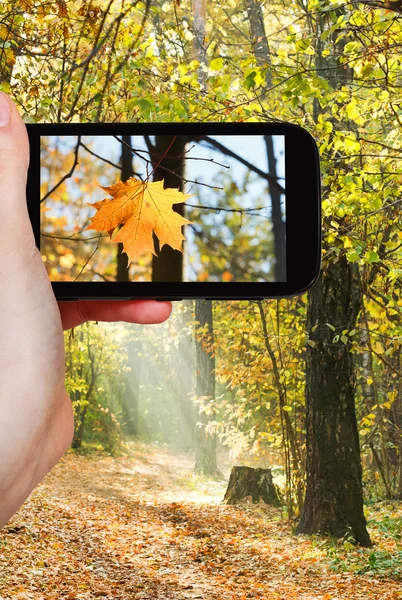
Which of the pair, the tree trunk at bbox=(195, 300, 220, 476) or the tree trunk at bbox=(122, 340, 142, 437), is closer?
the tree trunk at bbox=(195, 300, 220, 476)

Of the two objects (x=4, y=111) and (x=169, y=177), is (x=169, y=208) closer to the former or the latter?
(x=169, y=177)

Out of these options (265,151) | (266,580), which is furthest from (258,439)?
(265,151)

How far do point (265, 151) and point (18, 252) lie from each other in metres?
0.43

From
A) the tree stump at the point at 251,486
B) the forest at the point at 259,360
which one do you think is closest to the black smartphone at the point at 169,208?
the forest at the point at 259,360

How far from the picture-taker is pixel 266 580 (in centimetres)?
287

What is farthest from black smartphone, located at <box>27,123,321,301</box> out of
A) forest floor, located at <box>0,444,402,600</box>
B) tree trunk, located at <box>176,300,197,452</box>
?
tree trunk, located at <box>176,300,197,452</box>

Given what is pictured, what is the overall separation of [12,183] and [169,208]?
0.99 feet

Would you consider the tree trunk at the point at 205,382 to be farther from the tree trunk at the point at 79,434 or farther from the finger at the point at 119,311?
the finger at the point at 119,311

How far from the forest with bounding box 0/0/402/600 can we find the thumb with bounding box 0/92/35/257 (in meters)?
1.40

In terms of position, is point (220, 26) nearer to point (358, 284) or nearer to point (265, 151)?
point (358, 284)

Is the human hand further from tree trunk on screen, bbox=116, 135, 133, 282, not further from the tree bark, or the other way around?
the tree bark

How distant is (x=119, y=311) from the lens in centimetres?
97

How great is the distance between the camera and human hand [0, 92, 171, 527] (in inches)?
27.0

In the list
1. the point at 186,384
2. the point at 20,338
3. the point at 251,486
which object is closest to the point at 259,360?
the point at 251,486
